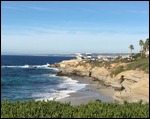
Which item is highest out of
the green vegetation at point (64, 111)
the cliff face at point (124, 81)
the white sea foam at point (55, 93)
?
the green vegetation at point (64, 111)

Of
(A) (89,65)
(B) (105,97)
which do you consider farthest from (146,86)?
(A) (89,65)

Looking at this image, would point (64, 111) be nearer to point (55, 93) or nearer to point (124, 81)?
point (124, 81)

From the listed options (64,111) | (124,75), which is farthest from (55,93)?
(64,111)

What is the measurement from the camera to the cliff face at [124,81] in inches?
1635

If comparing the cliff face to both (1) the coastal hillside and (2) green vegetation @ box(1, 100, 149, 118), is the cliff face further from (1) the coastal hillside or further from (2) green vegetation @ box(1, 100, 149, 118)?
(2) green vegetation @ box(1, 100, 149, 118)

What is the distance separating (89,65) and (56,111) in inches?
3801

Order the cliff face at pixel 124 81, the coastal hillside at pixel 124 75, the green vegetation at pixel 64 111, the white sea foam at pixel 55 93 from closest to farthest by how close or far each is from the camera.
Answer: the green vegetation at pixel 64 111 → the cliff face at pixel 124 81 → the coastal hillside at pixel 124 75 → the white sea foam at pixel 55 93

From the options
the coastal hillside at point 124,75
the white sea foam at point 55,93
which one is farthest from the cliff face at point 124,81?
the white sea foam at point 55,93

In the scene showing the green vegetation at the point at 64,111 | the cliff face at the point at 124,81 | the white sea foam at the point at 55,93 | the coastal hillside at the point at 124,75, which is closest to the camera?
the green vegetation at the point at 64,111

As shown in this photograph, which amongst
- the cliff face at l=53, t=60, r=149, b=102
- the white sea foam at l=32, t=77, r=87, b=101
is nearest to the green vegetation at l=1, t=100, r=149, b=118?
the cliff face at l=53, t=60, r=149, b=102

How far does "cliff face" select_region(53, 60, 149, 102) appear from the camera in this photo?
4153 cm

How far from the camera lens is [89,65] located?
117m

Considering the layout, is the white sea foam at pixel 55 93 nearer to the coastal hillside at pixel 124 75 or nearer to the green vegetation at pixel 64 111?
the coastal hillside at pixel 124 75

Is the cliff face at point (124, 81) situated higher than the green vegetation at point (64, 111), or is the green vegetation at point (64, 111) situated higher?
the green vegetation at point (64, 111)
